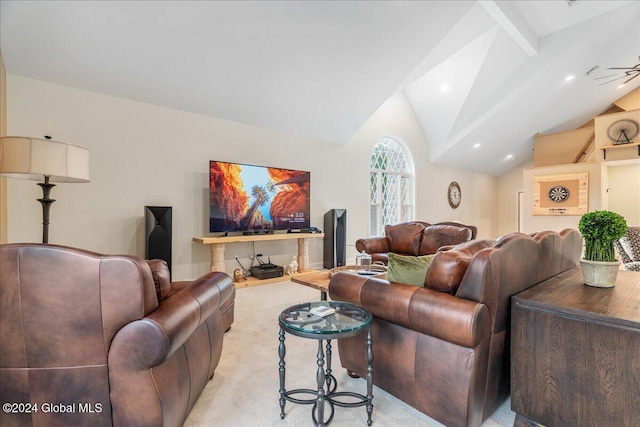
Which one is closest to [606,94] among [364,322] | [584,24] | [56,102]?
[584,24]

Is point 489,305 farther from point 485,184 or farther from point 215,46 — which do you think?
point 485,184

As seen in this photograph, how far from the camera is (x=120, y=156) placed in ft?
12.3

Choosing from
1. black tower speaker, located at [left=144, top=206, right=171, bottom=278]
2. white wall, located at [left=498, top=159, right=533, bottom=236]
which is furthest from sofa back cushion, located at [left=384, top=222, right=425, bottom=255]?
white wall, located at [left=498, top=159, right=533, bottom=236]

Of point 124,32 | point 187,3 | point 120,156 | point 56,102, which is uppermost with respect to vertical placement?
point 187,3

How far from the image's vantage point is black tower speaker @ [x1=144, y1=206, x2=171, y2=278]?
3.61 metres

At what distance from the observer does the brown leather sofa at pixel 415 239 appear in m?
4.46

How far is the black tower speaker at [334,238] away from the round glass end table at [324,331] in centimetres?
370

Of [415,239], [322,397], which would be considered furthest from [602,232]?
[415,239]

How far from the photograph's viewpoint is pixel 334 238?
543cm

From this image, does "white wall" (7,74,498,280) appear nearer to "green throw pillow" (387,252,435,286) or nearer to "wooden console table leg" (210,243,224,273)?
"wooden console table leg" (210,243,224,273)

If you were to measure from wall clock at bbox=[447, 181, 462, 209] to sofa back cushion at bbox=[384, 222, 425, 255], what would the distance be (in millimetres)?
4188

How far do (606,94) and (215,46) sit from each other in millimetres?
8830

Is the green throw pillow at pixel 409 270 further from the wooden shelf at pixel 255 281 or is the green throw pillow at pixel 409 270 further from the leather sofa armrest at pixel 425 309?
the wooden shelf at pixel 255 281

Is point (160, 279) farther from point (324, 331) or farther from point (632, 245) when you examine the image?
point (632, 245)
